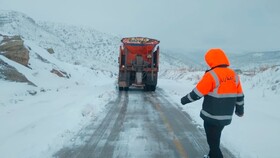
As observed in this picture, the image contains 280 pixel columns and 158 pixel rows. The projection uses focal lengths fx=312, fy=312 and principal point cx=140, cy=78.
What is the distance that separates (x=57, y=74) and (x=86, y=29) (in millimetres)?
116735

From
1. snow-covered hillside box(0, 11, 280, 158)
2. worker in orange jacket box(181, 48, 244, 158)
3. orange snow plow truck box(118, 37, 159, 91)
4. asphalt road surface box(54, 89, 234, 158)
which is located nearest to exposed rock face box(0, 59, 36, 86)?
snow-covered hillside box(0, 11, 280, 158)

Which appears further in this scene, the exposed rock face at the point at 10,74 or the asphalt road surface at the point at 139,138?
the exposed rock face at the point at 10,74

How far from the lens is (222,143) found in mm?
7262

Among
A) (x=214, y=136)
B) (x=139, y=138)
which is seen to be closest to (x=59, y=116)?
(x=139, y=138)

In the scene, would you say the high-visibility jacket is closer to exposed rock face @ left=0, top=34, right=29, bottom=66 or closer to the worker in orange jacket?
the worker in orange jacket

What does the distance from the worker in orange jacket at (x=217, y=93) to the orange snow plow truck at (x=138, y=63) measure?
54.6 feet

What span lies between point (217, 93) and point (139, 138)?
3338 mm

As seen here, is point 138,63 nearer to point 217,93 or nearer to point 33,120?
point 33,120

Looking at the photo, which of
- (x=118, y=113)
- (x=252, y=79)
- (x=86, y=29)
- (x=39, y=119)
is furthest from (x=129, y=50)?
(x=86, y=29)

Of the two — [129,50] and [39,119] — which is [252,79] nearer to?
[129,50]

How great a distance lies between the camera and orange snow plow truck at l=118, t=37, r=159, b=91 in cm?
2170

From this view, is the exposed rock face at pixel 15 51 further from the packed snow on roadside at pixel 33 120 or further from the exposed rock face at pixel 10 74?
the exposed rock face at pixel 10 74

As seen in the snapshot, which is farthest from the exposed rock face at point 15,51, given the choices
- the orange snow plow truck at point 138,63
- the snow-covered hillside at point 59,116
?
the orange snow plow truck at point 138,63

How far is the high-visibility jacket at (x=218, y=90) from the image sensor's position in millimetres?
4852
